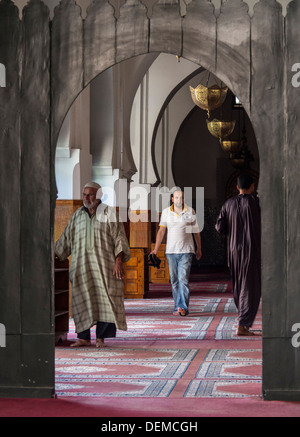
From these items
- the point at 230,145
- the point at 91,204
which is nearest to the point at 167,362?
the point at 91,204

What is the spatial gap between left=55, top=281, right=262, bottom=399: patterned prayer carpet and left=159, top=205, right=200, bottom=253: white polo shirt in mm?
754

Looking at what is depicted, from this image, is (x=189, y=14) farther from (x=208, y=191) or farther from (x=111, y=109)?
(x=208, y=191)

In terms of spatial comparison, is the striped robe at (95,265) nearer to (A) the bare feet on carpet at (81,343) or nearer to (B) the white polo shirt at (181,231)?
(A) the bare feet on carpet at (81,343)

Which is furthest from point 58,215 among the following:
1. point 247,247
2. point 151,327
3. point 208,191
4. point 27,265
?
point 208,191

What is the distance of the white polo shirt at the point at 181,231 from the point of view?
8.72 meters

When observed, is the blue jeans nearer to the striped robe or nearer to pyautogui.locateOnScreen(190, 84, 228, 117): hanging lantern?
the striped robe

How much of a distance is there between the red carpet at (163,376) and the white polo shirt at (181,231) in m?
0.79

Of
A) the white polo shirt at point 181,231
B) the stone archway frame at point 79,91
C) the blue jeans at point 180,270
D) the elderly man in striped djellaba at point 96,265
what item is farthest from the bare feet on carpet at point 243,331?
the stone archway frame at point 79,91

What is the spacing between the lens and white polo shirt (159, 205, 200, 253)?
8.72 metres

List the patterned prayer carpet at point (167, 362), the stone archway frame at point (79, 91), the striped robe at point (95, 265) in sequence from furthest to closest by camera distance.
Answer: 1. the striped robe at point (95, 265)
2. the patterned prayer carpet at point (167, 362)
3. the stone archway frame at point (79, 91)

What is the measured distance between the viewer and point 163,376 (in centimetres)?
506

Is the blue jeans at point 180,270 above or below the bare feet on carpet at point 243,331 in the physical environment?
above

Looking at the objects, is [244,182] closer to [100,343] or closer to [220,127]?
[100,343]
